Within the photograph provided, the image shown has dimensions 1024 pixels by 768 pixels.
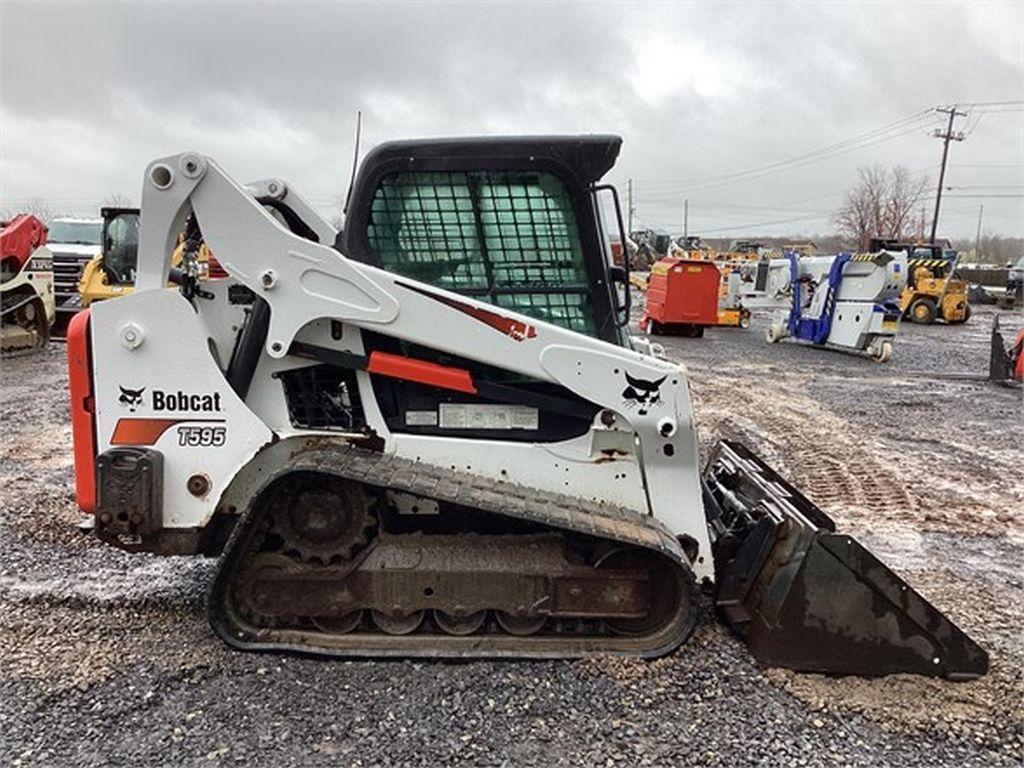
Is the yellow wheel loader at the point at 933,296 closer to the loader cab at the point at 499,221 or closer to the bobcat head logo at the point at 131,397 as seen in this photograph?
the loader cab at the point at 499,221

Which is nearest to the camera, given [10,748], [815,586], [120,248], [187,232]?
[10,748]

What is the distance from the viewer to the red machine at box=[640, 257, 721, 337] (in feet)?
57.8

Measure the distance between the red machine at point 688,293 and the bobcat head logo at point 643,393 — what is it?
1470 cm

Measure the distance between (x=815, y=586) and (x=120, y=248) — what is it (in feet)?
39.3

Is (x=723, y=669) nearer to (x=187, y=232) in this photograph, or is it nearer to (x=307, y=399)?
(x=307, y=399)

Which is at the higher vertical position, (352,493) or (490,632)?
(352,493)

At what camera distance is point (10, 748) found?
9.00 feet

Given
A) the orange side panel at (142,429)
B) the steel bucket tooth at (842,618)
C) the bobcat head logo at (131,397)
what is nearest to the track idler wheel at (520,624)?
the steel bucket tooth at (842,618)

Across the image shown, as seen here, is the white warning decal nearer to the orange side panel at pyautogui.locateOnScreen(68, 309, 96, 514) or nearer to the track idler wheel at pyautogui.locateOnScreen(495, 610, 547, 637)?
the track idler wheel at pyautogui.locateOnScreen(495, 610, 547, 637)

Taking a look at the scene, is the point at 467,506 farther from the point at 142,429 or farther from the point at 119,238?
the point at 119,238

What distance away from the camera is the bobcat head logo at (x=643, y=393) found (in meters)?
3.40

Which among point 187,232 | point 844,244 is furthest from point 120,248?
point 844,244

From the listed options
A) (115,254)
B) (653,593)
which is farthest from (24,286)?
(653,593)

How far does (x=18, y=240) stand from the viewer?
11734 millimetres
